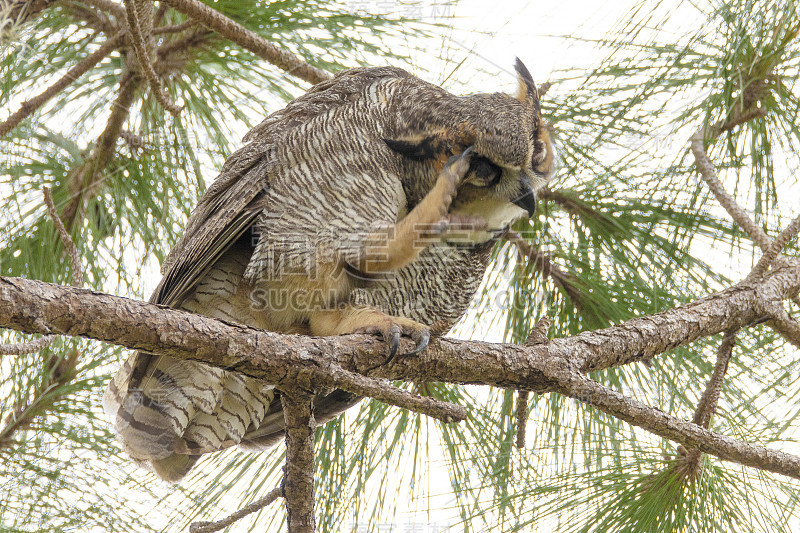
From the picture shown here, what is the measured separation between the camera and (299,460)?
1.32m

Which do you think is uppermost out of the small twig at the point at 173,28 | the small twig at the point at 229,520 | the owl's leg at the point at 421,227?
the small twig at the point at 173,28

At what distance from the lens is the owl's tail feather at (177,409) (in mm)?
1704

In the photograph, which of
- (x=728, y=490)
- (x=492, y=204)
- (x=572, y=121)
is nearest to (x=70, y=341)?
(x=492, y=204)

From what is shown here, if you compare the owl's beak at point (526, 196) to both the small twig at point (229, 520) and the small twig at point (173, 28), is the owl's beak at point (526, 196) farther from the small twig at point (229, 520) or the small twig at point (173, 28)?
the small twig at point (173, 28)

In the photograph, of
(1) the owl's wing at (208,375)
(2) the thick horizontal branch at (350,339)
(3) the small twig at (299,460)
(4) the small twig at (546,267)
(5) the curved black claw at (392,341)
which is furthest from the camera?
(4) the small twig at (546,267)

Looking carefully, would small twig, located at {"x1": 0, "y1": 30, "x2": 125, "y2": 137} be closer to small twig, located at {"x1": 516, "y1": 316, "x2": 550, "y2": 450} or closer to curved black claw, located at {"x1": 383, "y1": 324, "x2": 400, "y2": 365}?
curved black claw, located at {"x1": 383, "y1": 324, "x2": 400, "y2": 365}

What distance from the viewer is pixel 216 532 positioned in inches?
55.7

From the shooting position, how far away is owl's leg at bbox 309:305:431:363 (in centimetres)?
141

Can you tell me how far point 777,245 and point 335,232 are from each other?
1.00 metres

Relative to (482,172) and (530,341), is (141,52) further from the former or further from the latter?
(530,341)

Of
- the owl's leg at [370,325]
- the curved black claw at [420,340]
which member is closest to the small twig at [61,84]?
the owl's leg at [370,325]

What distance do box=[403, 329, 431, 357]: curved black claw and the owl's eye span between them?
40 cm

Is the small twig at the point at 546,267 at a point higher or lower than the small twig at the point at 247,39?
lower

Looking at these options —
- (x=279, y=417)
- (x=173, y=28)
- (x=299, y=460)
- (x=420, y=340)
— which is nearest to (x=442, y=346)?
(x=420, y=340)
